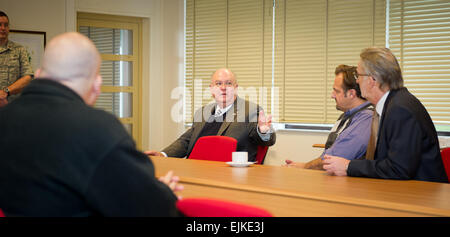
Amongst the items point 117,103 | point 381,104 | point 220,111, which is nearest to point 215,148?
point 220,111

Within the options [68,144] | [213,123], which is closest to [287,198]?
[68,144]

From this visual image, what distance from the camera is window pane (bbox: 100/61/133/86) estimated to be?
6.57m

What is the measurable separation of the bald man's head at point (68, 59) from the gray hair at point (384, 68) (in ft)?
5.45

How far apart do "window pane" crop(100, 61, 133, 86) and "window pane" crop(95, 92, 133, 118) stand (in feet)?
0.51

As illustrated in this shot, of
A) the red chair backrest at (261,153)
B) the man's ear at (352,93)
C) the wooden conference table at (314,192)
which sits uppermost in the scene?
the man's ear at (352,93)

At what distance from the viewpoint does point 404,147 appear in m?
2.31

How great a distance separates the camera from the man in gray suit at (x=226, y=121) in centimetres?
390

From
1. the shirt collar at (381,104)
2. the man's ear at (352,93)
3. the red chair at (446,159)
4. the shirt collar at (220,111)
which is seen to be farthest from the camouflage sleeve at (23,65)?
the red chair at (446,159)

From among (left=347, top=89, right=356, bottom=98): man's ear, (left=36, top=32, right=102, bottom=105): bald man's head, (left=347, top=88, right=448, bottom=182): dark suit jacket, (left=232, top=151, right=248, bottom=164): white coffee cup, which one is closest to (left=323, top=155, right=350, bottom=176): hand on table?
(left=347, top=88, right=448, bottom=182): dark suit jacket

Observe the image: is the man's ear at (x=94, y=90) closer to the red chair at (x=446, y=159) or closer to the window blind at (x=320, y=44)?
the red chair at (x=446, y=159)

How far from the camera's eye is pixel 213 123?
4.15 m

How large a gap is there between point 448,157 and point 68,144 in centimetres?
220
